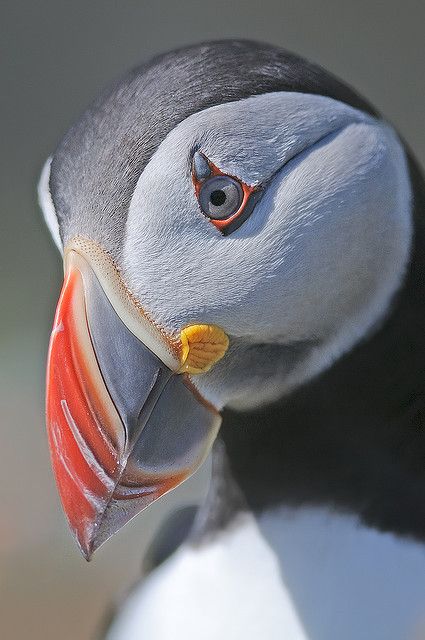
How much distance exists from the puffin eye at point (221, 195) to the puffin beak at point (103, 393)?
11cm

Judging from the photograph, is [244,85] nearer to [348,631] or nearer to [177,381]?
[177,381]

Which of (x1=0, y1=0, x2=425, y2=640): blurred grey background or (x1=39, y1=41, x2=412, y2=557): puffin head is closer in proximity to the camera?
(x1=39, y1=41, x2=412, y2=557): puffin head

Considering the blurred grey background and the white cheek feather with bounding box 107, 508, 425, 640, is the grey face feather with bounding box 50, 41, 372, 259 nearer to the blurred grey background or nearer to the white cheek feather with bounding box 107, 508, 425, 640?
the white cheek feather with bounding box 107, 508, 425, 640

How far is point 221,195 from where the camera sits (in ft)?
2.61

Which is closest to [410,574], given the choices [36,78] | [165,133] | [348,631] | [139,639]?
[348,631]

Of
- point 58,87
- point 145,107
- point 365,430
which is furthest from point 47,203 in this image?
point 58,87

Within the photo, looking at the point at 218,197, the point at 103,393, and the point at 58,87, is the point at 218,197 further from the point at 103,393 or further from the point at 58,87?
the point at 58,87

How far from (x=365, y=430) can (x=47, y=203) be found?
0.39 m

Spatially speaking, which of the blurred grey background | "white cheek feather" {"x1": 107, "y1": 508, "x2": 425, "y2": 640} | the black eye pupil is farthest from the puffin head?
the blurred grey background

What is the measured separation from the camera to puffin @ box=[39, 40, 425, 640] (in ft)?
2.64

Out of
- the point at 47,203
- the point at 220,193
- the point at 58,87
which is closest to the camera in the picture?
the point at 220,193

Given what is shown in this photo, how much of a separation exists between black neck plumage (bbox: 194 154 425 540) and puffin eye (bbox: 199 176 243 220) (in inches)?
7.0

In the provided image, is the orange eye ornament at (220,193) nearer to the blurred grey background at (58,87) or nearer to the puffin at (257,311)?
the puffin at (257,311)

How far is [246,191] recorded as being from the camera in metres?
0.80
